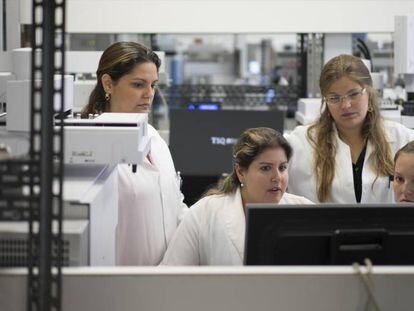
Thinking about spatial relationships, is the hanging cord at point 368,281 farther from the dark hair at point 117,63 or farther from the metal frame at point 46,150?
the dark hair at point 117,63

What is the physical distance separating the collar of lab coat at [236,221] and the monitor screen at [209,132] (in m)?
1.32

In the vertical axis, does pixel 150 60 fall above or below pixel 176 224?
above

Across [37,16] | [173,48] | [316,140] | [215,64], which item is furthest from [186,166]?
[215,64]

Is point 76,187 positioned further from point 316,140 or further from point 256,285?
point 316,140

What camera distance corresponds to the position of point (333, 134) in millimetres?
2273

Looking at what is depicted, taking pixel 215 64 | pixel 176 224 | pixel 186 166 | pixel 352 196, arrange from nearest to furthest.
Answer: pixel 176 224 < pixel 352 196 < pixel 186 166 < pixel 215 64

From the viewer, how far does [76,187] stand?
3.77ft

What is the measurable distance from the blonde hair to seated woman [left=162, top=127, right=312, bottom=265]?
0.91 ft

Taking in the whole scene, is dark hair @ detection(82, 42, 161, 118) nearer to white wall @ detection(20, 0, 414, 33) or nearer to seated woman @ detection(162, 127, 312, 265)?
seated woman @ detection(162, 127, 312, 265)

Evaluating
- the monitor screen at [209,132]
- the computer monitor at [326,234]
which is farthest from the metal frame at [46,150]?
the monitor screen at [209,132]

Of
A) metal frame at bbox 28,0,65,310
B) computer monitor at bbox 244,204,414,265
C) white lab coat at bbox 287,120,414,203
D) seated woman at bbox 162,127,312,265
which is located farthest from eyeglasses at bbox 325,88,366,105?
metal frame at bbox 28,0,65,310

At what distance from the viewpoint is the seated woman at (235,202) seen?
1753mm

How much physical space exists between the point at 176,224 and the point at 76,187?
90 cm

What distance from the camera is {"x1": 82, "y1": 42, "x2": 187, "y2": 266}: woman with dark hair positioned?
6.12 feet
